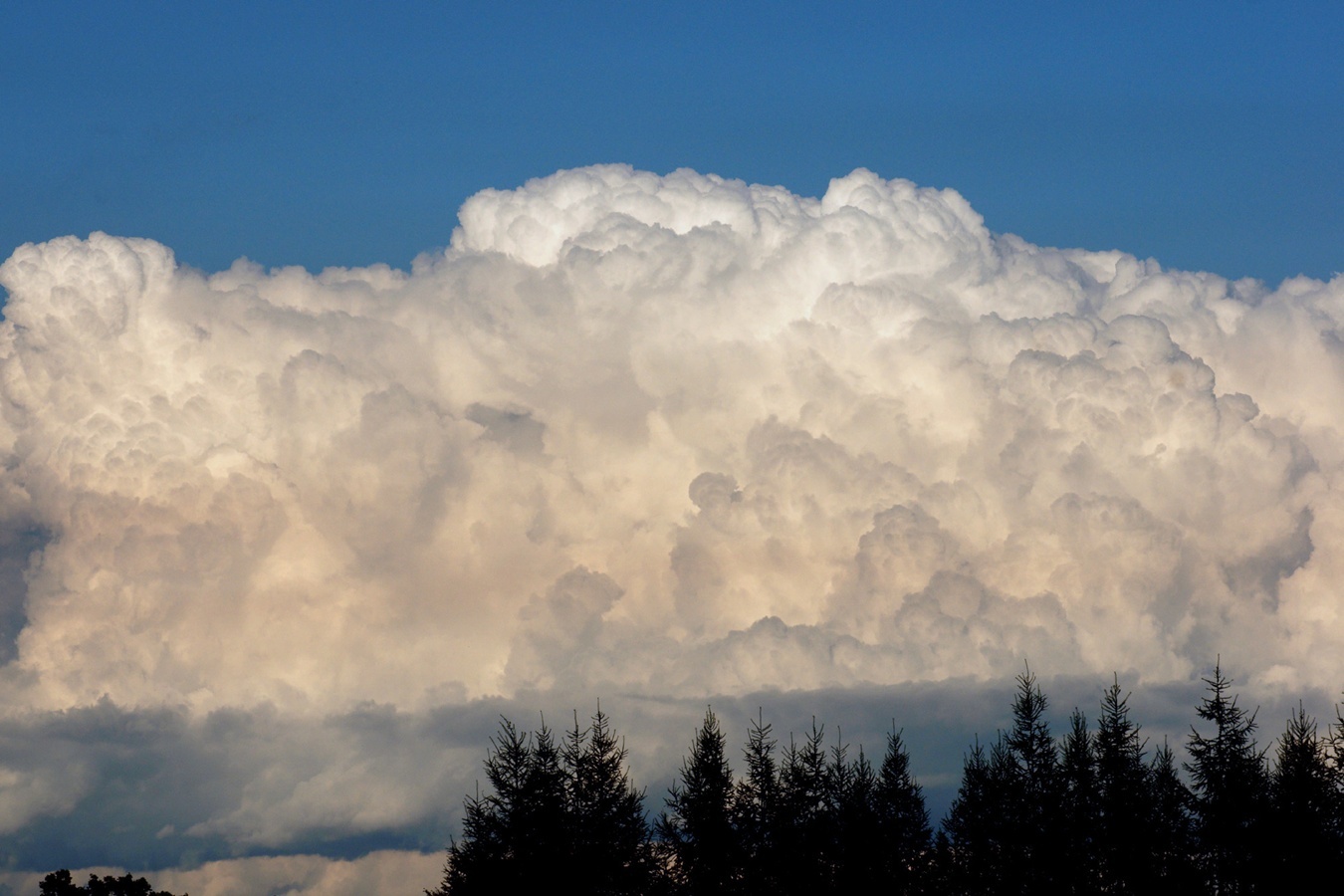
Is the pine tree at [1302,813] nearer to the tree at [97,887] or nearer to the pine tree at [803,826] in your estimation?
the pine tree at [803,826]

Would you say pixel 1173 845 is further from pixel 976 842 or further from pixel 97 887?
pixel 97 887

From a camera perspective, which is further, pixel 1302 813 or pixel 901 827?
pixel 901 827

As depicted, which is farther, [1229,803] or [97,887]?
[97,887]

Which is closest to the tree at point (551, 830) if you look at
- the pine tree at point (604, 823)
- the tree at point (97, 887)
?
the pine tree at point (604, 823)

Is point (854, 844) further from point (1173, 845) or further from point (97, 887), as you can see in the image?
point (97, 887)

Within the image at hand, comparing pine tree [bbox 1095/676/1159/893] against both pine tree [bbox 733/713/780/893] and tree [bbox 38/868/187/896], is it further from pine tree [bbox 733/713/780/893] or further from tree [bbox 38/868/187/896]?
tree [bbox 38/868/187/896]

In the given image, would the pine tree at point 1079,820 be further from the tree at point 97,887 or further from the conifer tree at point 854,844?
the tree at point 97,887

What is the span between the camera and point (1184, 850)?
228ft

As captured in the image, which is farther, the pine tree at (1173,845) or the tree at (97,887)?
the tree at (97,887)

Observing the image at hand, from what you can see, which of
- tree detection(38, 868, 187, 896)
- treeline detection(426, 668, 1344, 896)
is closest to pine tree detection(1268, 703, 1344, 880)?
treeline detection(426, 668, 1344, 896)

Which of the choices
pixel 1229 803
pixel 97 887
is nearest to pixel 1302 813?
pixel 1229 803

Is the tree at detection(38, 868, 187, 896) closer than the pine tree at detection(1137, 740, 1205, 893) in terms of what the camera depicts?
No

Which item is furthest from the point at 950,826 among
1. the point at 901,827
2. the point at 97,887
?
the point at 97,887

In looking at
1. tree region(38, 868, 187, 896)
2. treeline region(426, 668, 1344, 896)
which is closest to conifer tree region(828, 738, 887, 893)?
treeline region(426, 668, 1344, 896)
